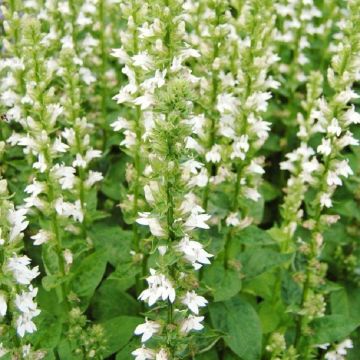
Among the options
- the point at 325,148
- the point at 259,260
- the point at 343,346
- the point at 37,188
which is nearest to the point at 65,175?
the point at 37,188

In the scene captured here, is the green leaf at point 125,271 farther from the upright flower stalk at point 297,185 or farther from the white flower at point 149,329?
the upright flower stalk at point 297,185

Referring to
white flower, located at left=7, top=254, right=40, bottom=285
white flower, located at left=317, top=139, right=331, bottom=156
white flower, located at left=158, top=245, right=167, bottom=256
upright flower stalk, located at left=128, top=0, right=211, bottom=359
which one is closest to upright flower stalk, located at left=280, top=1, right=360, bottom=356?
white flower, located at left=317, top=139, right=331, bottom=156

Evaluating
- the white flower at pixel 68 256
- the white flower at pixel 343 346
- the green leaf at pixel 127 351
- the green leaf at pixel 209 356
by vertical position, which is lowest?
the white flower at pixel 343 346

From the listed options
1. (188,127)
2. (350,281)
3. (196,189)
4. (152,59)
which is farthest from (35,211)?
(350,281)

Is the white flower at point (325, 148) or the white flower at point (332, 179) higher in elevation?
the white flower at point (325, 148)

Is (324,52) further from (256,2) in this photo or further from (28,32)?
(28,32)

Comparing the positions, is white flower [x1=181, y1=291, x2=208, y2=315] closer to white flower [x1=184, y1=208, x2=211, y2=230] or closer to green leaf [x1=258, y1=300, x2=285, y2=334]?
white flower [x1=184, y1=208, x2=211, y2=230]

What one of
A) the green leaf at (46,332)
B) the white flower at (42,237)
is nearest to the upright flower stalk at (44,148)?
the white flower at (42,237)
